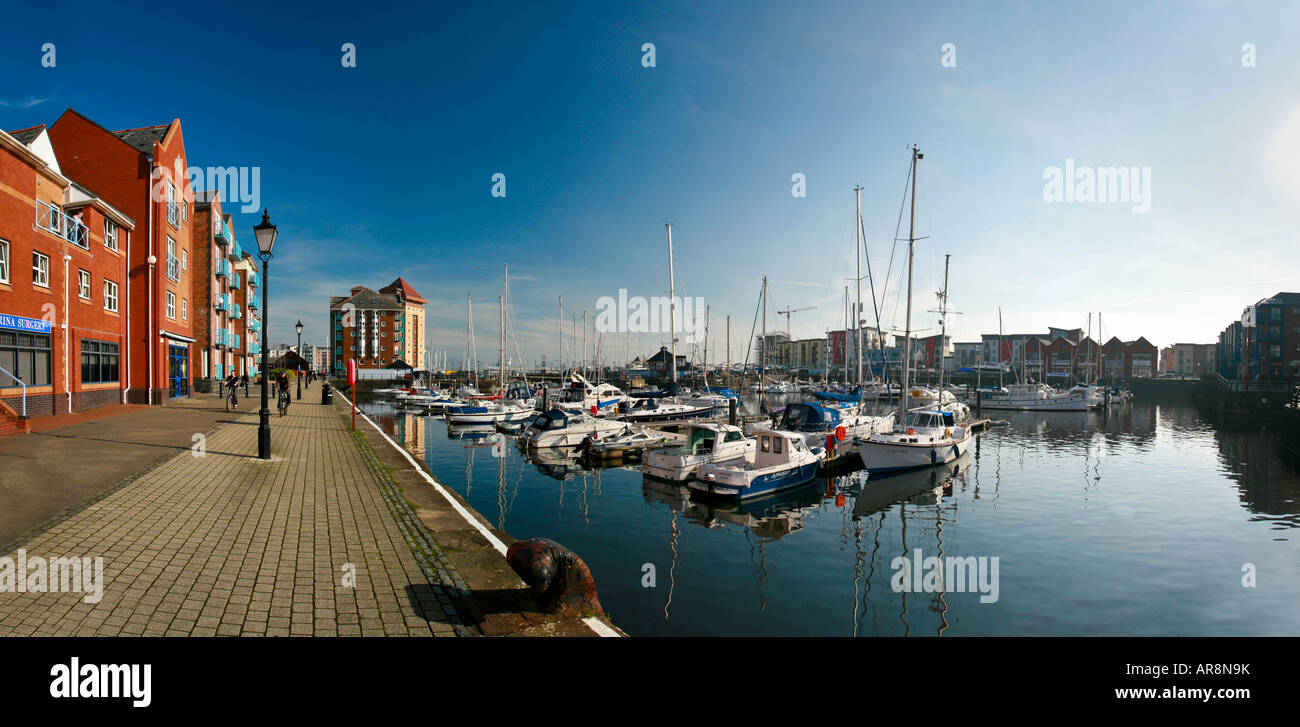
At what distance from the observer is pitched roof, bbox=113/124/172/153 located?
3259cm

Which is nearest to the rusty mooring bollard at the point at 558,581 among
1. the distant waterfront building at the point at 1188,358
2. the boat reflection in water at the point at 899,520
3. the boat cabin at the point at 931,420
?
the boat reflection in water at the point at 899,520

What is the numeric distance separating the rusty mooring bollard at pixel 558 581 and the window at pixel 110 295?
33.1 m

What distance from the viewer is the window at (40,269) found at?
21312 mm

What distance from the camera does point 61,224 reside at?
23094mm

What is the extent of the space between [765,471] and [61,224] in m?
30.7

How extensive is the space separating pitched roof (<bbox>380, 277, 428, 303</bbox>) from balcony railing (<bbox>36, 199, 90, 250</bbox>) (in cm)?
11386

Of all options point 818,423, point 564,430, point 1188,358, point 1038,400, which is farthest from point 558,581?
point 1188,358

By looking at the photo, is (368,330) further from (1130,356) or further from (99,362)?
(1130,356)

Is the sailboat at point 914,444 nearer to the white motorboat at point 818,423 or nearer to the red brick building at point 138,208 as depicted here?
the white motorboat at point 818,423

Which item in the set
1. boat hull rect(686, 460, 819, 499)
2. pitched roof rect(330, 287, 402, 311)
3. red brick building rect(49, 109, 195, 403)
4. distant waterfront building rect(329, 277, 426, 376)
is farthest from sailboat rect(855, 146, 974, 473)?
pitched roof rect(330, 287, 402, 311)

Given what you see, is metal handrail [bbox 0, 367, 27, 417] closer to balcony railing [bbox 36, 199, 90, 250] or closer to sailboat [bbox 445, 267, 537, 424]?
balcony railing [bbox 36, 199, 90, 250]
